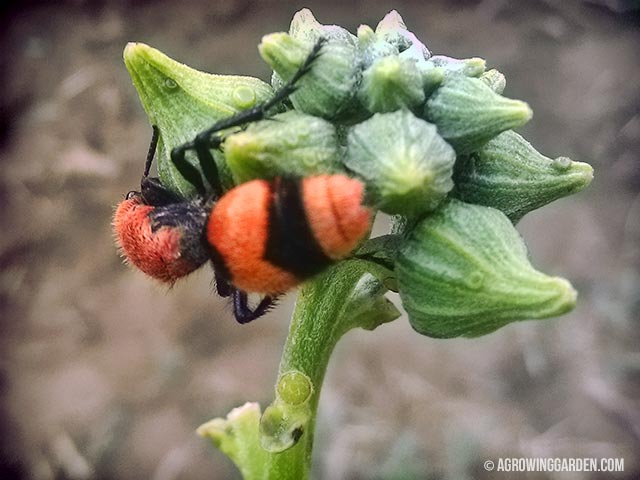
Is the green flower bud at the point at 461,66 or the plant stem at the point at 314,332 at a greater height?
the green flower bud at the point at 461,66

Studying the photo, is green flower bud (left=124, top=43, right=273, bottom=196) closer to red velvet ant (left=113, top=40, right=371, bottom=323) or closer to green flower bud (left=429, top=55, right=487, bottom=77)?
red velvet ant (left=113, top=40, right=371, bottom=323)

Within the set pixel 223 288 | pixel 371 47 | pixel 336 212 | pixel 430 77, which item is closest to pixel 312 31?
pixel 371 47

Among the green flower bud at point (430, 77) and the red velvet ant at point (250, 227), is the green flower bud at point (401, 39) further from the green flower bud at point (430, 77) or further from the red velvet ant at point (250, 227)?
the red velvet ant at point (250, 227)

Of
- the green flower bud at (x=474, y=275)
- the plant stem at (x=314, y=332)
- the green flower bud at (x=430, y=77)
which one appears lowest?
the plant stem at (x=314, y=332)

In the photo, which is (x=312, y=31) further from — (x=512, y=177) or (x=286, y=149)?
(x=512, y=177)

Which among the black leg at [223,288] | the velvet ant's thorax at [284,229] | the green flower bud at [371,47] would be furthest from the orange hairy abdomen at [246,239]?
the green flower bud at [371,47]

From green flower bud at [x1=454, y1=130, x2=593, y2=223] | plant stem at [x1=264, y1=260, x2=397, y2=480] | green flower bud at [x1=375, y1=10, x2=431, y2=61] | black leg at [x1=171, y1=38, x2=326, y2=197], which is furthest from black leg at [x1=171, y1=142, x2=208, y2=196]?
green flower bud at [x1=454, y1=130, x2=593, y2=223]

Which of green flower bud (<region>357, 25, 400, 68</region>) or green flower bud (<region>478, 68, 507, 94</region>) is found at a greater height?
green flower bud (<region>357, 25, 400, 68</region>)
